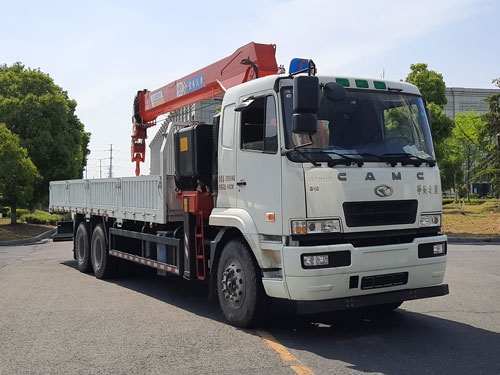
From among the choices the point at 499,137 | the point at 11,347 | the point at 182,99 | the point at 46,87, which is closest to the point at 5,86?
the point at 46,87

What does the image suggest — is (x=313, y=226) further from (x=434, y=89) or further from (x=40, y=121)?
(x=40, y=121)

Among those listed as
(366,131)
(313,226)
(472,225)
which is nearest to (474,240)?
(472,225)

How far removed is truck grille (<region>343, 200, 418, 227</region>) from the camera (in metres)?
5.98

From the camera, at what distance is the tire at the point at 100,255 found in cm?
1106

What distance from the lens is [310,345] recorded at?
5941mm

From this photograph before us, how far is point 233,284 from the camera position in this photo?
667cm

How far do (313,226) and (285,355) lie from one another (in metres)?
1.33

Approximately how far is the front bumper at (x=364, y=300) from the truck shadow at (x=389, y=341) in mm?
407

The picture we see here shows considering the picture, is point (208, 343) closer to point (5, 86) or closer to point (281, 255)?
point (281, 255)

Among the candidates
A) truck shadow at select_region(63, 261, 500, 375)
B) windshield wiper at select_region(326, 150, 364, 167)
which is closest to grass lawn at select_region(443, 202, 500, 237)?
truck shadow at select_region(63, 261, 500, 375)

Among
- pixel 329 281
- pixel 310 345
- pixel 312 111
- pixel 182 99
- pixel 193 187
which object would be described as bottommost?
pixel 310 345

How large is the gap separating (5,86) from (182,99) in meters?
23.7

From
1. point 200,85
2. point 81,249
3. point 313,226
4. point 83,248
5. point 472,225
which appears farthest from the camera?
point 472,225

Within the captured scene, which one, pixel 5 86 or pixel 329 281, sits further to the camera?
pixel 5 86
